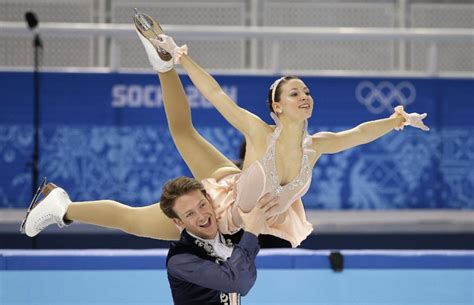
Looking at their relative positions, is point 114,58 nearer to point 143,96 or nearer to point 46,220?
point 143,96

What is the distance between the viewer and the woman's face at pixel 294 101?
Answer: 311 centimetres

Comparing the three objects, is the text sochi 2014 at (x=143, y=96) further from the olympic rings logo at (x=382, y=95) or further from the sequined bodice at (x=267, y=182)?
the sequined bodice at (x=267, y=182)

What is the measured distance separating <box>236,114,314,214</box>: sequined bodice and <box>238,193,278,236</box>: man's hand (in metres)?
0.21

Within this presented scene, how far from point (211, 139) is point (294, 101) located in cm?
299

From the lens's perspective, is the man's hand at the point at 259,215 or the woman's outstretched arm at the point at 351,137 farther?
the woman's outstretched arm at the point at 351,137

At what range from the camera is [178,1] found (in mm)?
8758

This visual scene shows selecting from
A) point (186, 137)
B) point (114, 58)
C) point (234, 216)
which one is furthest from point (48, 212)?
point (114, 58)

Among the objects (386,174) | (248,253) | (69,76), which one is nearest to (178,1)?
(69,76)

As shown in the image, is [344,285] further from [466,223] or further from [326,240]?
[466,223]

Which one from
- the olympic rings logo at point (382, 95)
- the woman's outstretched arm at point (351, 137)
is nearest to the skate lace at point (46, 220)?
the woman's outstretched arm at point (351, 137)

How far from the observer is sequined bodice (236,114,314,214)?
312 cm

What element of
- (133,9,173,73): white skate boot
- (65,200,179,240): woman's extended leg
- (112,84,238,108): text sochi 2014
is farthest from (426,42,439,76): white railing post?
(65,200,179,240): woman's extended leg

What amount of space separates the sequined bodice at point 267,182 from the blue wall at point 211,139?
2887 mm

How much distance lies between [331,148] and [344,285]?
111 cm
